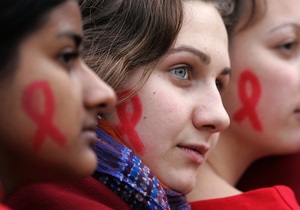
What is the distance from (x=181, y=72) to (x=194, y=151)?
191 millimetres

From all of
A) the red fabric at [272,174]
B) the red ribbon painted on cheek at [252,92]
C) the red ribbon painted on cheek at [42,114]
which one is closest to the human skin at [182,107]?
the red ribbon painted on cheek at [252,92]

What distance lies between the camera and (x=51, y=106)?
1.30m

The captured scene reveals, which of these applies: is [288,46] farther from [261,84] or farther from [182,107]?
[182,107]

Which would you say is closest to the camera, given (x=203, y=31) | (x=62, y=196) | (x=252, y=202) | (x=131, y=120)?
(x=62, y=196)

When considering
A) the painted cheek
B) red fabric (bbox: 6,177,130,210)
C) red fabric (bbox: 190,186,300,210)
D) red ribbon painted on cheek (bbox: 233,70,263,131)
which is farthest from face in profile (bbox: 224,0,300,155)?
red fabric (bbox: 6,177,130,210)

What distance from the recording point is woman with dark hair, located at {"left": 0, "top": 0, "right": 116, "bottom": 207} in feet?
4.24

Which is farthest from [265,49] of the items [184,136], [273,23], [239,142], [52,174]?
[52,174]

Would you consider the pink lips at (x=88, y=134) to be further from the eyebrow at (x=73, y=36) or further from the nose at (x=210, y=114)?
the nose at (x=210, y=114)

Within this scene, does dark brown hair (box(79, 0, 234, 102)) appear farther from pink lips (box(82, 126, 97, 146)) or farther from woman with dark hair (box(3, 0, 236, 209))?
pink lips (box(82, 126, 97, 146))

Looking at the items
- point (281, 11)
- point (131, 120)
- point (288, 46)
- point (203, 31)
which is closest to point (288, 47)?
point (288, 46)

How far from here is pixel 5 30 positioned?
4.23 ft

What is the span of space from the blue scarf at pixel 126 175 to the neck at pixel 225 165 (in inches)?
17.9

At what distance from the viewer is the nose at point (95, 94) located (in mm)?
1352

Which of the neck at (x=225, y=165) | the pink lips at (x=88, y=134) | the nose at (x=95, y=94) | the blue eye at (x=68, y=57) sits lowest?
the neck at (x=225, y=165)
